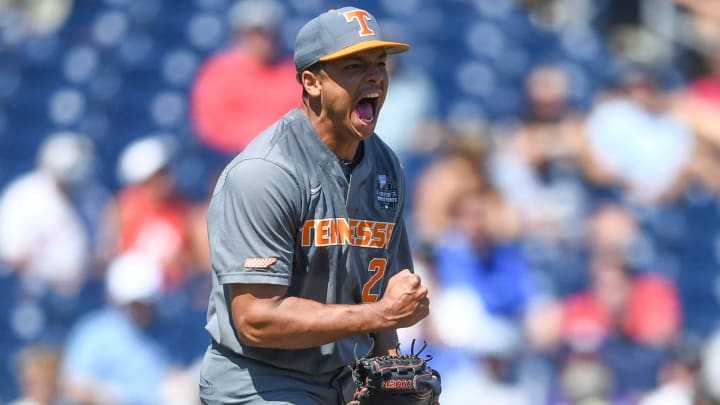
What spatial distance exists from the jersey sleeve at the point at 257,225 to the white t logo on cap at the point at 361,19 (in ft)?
1.56

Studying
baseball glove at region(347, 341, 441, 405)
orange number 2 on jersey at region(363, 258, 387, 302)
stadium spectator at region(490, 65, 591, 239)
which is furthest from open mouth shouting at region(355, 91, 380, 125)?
stadium spectator at region(490, 65, 591, 239)

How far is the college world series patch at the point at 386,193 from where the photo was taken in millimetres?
3744

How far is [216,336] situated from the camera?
359cm

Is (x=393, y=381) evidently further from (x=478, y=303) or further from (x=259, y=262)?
(x=478, y=303)

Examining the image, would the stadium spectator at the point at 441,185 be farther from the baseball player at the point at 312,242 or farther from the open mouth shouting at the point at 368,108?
the open mouth shouting at the point at 368,108

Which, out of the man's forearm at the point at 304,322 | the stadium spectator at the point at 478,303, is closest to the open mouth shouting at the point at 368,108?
the man's forearm at the point at 304,322

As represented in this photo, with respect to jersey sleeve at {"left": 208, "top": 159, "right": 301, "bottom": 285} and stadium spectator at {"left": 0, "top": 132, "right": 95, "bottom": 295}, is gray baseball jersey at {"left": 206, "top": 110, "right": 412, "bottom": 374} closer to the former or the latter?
jersey sleeve at {"left": 208, "top": 159, "right": 301, "bottom": 285}

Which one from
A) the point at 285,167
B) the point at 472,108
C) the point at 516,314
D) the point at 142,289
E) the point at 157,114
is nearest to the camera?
the point at 285,167

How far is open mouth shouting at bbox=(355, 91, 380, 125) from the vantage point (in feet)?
11.6

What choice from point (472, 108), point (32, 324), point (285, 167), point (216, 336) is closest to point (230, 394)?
point (216, 336)

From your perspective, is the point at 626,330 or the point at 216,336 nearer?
the point at 216,336

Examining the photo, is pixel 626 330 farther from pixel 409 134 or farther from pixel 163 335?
pixel 163 335

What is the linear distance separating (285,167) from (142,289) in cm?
388

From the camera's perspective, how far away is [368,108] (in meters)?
3.56
